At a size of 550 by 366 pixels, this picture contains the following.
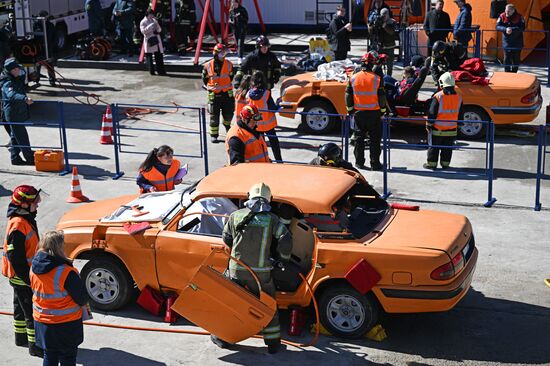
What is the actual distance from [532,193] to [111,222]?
22.8 feet

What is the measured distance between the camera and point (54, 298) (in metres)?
8.21

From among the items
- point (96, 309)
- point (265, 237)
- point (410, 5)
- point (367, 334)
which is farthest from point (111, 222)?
point (410, 5)

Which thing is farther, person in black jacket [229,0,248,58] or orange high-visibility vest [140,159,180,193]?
person in black jacket [229,0,248,58]

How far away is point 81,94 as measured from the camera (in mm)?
21797

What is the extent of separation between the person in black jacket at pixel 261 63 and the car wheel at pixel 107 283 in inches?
340

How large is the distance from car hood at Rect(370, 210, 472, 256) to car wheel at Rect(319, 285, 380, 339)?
55 centimetres

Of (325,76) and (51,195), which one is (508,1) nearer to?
(325,76)

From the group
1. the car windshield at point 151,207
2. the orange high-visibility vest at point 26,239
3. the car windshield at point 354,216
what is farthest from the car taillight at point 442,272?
the orange high-visibility vest at point 26,239

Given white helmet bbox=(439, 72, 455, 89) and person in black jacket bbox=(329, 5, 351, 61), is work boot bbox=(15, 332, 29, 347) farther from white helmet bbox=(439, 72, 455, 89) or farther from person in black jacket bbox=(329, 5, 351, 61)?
person in black jacket bbox=(329, 5, 351, 61)

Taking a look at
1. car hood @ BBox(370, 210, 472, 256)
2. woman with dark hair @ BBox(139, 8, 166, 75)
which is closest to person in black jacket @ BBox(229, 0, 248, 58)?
woman with dark hair @ BBox(139, 8, 166, 75)

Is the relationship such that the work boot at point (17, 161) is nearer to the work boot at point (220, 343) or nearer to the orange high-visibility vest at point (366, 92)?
the orange high-visibility vest at point (366, 92)

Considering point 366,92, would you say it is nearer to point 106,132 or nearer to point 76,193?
point 76,193

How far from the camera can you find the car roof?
9398 mm

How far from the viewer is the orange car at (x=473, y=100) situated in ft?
55.0
